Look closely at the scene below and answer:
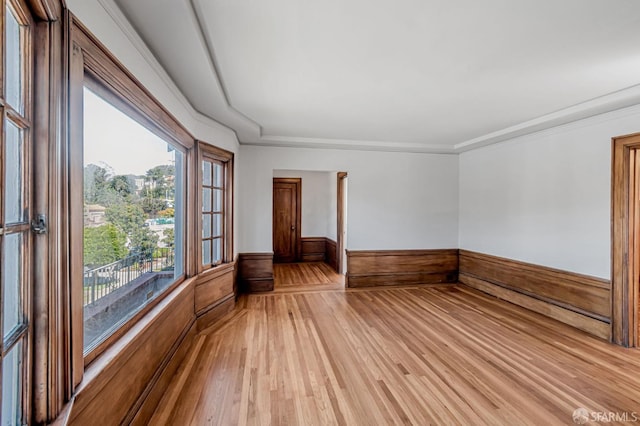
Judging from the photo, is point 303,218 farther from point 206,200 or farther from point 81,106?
point 81,106

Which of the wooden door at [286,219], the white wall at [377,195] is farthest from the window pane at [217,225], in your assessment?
the wooden door at [286,219]

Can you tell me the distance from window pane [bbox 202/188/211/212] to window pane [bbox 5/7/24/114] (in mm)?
2453

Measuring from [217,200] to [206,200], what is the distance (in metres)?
0.28

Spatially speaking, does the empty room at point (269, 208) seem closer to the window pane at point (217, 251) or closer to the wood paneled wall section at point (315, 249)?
the window pane at point (217, 251)

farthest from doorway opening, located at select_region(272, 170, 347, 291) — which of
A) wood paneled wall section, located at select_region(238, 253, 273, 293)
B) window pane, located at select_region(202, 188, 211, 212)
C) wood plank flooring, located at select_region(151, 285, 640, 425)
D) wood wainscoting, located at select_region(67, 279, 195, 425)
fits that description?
wood wainscoting, located at select_region(67, 279, 195, 425)

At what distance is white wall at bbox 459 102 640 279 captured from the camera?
3174mm

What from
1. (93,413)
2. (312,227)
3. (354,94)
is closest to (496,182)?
(354,94)

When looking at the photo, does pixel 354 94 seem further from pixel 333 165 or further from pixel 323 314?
pixel 323 314

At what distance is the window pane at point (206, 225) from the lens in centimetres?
341

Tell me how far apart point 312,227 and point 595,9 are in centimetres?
641

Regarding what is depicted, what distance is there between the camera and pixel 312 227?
7.58m

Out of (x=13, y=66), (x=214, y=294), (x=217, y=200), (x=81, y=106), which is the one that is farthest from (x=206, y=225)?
(x=13, y=66)

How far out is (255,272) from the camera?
15.5 ft
